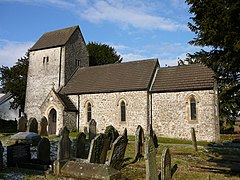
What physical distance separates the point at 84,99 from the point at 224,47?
19806mm

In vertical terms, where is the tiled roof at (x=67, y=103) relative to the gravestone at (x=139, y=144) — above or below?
above

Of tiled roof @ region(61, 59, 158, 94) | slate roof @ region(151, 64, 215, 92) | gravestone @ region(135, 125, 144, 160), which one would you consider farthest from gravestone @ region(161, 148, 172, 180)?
tiled roof @ region(61, 59, 158, 94)

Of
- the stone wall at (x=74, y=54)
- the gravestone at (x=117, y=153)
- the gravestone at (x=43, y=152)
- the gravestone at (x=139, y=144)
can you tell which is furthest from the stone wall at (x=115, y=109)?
the gravestone at (x=43, y=152)

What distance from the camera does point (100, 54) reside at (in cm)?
4297

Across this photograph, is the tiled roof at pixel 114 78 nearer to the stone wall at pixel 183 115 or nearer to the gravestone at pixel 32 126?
the stone wall at pixel 183 115

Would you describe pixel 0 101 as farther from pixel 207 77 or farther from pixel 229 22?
pixel 229 22

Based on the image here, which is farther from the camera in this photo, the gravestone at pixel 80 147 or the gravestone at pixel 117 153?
the gravestone at pixel 80 147

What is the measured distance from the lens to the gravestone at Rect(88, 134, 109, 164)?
9492 mm

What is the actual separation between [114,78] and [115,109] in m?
3.66

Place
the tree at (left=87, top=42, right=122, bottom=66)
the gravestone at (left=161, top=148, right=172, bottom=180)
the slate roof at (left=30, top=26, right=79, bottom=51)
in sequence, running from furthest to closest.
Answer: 1. the tree at (left=87, top=42, right=122, bottom=66)
2. the slate roof at (left=30, top=26, right=79, bottom=51)
3. the gravestone at (left=161, top=148, right=172, bottom=180)

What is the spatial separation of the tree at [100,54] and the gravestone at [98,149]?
3269cm

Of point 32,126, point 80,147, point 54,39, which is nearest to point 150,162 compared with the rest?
point 80,147

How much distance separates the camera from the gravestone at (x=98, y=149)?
949 cm

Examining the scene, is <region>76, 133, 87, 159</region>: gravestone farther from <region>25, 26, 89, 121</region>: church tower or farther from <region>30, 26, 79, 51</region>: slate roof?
<region>30, 26, 79, 51</region>: slate roof
